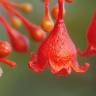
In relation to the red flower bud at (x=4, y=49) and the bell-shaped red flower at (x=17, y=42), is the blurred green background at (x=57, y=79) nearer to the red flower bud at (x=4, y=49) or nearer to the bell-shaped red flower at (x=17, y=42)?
the bell-shaped red flower at (x=17, y=42)

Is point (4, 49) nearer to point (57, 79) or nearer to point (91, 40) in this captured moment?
point (91, 40)

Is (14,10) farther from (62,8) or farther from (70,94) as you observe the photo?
(70,94)

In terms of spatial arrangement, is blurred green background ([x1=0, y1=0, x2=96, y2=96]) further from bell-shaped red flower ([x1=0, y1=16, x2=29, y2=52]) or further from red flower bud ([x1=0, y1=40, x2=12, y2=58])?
red flower bud ([x1=0, y1=40, x2=12, y2=58])

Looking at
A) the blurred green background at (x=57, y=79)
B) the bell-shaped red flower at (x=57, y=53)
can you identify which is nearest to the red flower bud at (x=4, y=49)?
the bell-shaped red flower at (x=57, y=53)

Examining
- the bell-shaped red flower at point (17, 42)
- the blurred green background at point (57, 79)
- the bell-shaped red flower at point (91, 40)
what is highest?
the bell-shaped red flower at point (91, 40)

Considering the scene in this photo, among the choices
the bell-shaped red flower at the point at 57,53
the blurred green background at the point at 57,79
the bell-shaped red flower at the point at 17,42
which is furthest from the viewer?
the blurred green background at the point at 57,79

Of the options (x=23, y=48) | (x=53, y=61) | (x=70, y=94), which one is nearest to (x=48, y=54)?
(x=53, y=61)
